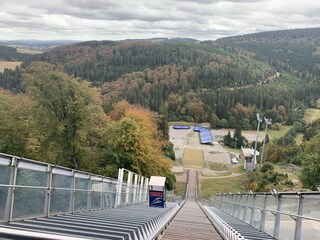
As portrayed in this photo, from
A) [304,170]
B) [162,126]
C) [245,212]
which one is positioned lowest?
[162,126]

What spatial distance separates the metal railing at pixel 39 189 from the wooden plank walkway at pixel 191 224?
2525 mm

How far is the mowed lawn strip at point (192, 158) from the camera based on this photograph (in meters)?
94.2

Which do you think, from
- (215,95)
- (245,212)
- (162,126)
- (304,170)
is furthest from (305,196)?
(215,95)

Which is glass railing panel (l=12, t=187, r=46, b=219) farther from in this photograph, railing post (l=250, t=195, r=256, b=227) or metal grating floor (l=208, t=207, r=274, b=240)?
railing post (l=250, t=195, r=256, b=227)

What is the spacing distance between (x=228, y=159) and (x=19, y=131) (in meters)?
Result: 69.3

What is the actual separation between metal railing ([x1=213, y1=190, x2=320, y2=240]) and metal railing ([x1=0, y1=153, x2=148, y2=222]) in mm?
4787

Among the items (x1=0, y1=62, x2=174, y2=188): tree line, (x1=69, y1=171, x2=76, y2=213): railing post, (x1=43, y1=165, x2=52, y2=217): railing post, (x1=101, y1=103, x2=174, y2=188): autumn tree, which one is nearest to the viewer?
(x1=43, y1=165, x2=52, y2=217): railing post

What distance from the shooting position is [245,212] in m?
13.6

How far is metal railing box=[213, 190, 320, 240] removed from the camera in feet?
21.0

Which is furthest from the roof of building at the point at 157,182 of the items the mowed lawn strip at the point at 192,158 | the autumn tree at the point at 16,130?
the mowed lawn strip at the point at 192,158

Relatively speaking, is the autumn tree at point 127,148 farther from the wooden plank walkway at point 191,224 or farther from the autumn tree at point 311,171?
the autumn tree at point 311,171

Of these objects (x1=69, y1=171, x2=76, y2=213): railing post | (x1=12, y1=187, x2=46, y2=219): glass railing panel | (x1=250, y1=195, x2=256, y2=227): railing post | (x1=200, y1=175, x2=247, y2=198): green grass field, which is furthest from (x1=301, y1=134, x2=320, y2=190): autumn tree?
(x1=12, y1=187, x2=46, y2=219): glass railing panel

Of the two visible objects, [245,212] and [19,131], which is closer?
[245,212]

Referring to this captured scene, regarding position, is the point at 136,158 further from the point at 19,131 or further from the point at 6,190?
the point at 6,190
